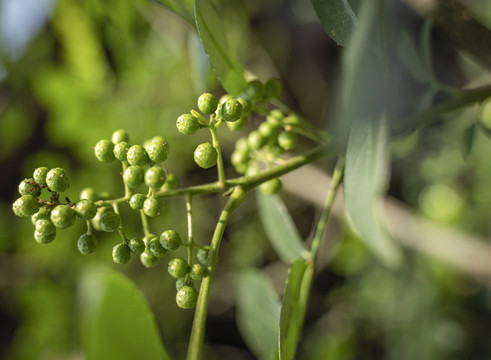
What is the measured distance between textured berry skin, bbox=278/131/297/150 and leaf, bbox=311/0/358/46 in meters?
0.21

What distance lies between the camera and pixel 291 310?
0.86 meters

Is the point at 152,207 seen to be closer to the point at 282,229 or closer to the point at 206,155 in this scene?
the point at 206,155

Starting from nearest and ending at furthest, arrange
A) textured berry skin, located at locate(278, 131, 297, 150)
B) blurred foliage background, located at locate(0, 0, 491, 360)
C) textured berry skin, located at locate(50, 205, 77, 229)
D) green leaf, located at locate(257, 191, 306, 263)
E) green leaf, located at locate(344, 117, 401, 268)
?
green leaf, located at locate(344, 117, 401, 268)
textured berry skin, located at locate(50, 205, 77, 229)
textured berry skin, located at locate(278, 131, 297, 150)
green leaf, located at locate(257, 191, 306, 263)
blurred foliage background, located at locate(0, 0, 491, 360)

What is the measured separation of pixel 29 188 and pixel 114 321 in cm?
28

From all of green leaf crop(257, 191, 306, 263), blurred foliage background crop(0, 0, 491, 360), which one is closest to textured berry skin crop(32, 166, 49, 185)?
green leaf crop(257, 191, 306, 263)

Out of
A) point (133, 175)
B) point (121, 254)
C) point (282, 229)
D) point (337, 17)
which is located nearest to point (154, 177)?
point (133, 175)

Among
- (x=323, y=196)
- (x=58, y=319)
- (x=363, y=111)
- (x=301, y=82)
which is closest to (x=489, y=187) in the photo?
(x=323, y=196)

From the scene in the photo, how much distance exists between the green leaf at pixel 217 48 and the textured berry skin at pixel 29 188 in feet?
1.16

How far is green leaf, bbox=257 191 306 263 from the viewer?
46.9 inches

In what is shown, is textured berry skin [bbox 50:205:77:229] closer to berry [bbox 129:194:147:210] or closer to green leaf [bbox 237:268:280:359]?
berry [bbox 129:194:147:210]

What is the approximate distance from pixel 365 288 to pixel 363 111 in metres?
2.28

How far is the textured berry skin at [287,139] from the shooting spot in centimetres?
93

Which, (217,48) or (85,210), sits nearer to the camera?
(85,210)

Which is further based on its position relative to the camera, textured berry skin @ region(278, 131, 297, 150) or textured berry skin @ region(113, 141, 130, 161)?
textured berry skin @ region(278, 131, 297, 150)
